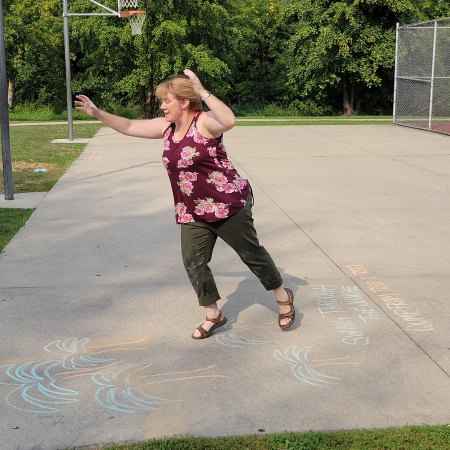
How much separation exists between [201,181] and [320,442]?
69.9 inches

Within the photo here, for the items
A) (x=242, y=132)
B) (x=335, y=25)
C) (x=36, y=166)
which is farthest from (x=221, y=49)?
(x=36, y=166)

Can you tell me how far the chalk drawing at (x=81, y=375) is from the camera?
3.70 m

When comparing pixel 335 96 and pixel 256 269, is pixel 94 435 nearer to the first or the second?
pixel 256 269

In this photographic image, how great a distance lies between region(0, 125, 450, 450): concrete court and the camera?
3.58 meters

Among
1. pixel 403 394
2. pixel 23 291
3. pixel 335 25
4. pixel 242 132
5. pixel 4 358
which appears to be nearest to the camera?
pixel 403 394

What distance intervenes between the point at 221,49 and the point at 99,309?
1118 inches

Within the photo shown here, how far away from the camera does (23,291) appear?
5578 mm

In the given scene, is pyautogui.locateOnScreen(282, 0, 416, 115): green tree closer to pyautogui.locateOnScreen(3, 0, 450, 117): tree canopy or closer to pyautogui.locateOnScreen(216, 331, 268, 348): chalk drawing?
pyautogui.locateOnScreen(3, 0, 450, 117): tree canopy

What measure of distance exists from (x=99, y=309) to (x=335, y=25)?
2771cm

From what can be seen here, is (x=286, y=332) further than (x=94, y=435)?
Yes

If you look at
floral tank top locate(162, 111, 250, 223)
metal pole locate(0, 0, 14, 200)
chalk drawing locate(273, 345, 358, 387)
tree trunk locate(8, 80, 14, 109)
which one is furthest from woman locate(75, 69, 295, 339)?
tree trunk locate(8, 80, 14, 109)

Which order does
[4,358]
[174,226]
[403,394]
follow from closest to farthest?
[403,394] → [4,358] → [174,226]

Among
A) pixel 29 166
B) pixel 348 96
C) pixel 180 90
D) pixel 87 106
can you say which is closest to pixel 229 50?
pixel 348 96

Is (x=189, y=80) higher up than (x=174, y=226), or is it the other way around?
(x=189, y=80)
